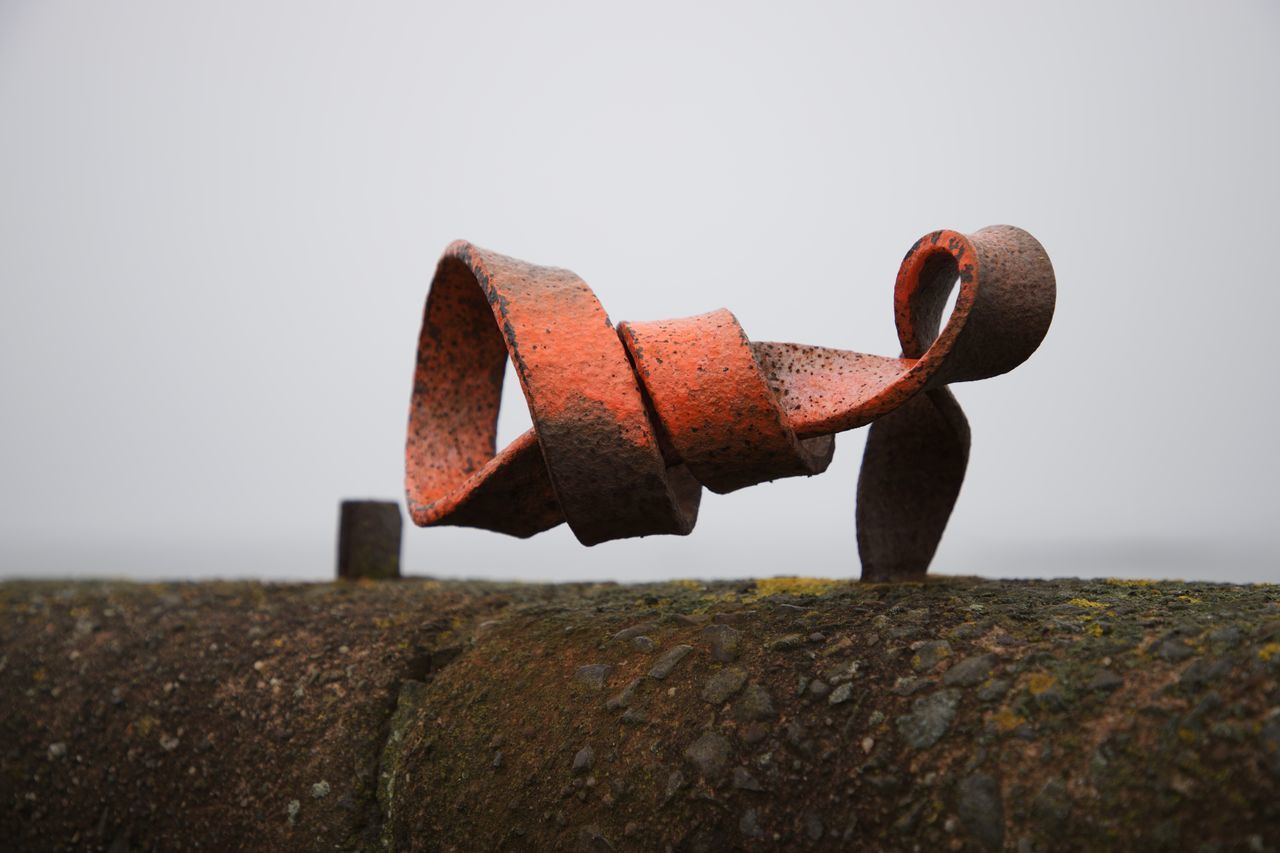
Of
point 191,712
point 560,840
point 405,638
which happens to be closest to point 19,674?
point 191,712

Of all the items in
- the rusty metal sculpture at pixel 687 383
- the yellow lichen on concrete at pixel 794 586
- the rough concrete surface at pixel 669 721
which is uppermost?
the rusty metal sculpture at pixel 687 383

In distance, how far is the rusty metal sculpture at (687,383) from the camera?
3.47m

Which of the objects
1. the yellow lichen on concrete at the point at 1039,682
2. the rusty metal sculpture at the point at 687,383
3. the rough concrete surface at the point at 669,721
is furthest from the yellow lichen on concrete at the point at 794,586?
the yellow lichen on concrete at the point at 1039,682

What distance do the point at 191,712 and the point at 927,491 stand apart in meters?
3.54

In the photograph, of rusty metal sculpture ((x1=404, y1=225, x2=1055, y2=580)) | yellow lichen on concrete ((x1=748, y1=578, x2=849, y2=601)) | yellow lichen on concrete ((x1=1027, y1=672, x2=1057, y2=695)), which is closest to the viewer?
yellow lichen on concrete ((x1=1027, y1=672, x2=1057, y2=695))

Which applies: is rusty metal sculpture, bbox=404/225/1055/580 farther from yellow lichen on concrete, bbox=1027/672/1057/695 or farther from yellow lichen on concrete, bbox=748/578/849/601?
yellow lichen on concrete, bbox=1027/672/1057/695

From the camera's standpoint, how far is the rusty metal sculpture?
11.4 feet

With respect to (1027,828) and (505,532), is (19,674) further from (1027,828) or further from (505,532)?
(1027,828)

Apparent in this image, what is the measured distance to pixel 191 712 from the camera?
4594 millimetres

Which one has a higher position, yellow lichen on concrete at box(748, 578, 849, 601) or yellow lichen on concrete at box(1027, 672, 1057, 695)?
yellow lichen on concrete at box(748, 578, 849, 601)

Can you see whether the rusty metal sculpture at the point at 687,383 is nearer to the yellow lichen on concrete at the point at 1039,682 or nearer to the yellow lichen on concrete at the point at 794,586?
the yellow lichen on concrete at the point at 794,586

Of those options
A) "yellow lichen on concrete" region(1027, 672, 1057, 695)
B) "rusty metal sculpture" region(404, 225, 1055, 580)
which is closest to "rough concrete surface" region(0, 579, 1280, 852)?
"yellow lichen on concrete" region(1027, 672, 1057, 695)

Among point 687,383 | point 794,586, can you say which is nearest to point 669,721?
point 687,383

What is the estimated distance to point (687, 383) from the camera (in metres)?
3.52
